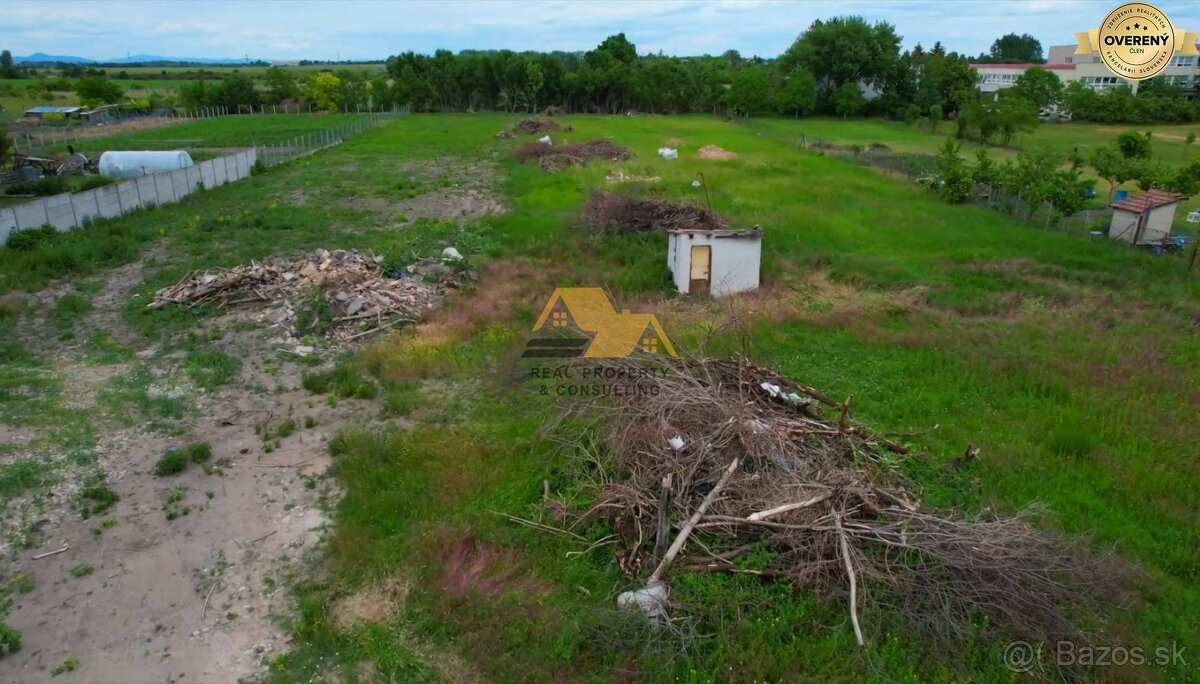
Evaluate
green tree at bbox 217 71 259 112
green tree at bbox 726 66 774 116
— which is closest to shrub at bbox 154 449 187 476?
green tree at bbox 726 66 774 116

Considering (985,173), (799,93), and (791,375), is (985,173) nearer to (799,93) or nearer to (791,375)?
(791,375)

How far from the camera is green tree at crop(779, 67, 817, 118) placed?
2330 inches

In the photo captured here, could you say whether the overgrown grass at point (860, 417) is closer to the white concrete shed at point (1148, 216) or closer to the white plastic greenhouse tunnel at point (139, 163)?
the white concrete shed at point (1148, 216)

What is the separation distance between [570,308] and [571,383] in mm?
3477

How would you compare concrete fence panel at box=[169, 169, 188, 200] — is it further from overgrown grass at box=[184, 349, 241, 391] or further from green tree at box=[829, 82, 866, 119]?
green tree at box=[829, 82, 866, 119]

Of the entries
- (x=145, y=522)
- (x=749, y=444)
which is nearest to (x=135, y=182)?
(x=145, y=522)

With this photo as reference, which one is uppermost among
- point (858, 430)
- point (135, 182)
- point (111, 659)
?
point (135, 182)

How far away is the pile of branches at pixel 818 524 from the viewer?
20.2 feet

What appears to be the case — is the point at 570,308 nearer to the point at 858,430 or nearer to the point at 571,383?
the point at 571,383

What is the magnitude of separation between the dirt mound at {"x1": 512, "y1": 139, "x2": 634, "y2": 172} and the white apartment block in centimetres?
4547

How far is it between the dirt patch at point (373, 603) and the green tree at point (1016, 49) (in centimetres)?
13741

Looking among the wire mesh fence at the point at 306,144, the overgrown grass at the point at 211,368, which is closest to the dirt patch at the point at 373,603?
the overgrown grass at the point at 211,368

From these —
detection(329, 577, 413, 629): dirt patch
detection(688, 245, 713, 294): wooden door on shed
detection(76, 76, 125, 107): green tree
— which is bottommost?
detection(329, 577, 413, 629): dirt patch

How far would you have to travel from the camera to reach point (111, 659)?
588 centimetres
